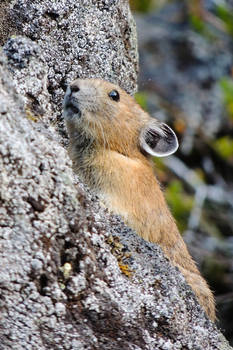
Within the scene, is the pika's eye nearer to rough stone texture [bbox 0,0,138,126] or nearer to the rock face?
rough stone texture [bbox 0,0,138,126]

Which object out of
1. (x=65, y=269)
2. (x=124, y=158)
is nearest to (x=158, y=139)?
(x=124, y=158)

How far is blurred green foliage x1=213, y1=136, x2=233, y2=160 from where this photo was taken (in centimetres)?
1555

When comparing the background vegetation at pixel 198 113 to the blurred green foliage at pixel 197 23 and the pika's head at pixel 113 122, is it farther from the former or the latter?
the pika's head at pixel 113 122

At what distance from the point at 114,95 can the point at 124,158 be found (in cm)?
75

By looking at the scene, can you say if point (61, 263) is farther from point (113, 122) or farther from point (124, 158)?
point (113, 122)

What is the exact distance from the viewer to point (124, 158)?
8320 mm

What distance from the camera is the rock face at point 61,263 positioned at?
203 inches

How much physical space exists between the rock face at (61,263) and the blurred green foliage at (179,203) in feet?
24.9

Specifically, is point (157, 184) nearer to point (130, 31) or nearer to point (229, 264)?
point (130, 31)

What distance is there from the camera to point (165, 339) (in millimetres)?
5969

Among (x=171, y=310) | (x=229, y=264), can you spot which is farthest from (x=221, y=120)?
(x=171, y=310)

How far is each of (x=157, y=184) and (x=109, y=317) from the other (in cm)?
316

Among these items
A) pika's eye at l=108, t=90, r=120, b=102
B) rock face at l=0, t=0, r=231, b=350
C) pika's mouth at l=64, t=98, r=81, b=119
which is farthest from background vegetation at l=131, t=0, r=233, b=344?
rock face at l=0, t=0, r=231, b=350

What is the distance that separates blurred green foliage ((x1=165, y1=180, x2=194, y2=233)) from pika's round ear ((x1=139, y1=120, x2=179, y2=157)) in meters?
5.19
